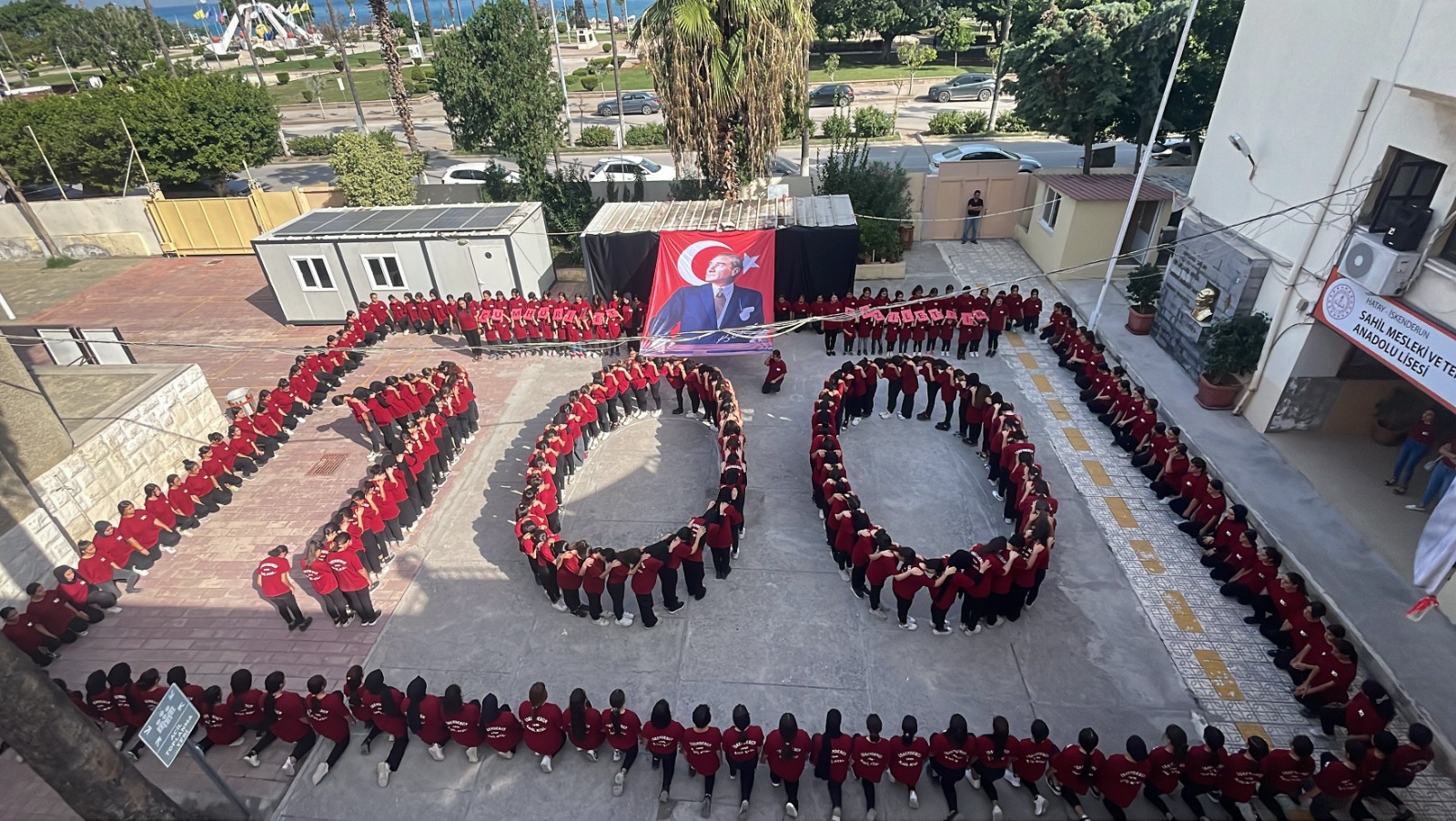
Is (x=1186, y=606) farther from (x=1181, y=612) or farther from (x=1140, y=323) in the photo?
(x=1140, y=323)

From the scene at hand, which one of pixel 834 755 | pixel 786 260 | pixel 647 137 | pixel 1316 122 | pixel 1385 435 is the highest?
pixel 1316 122

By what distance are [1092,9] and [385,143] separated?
18.8 m

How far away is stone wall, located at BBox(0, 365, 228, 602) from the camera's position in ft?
31.1

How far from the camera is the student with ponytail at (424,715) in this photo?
23.3 feet

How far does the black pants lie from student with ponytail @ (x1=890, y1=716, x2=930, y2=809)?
7464 mm

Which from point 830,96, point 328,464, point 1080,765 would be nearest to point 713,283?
point 328,464

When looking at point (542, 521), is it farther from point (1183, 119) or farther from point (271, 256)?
point (1183, 119)

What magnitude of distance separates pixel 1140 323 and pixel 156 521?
58.5 feet

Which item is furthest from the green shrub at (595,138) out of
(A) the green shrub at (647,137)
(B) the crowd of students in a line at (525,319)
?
(B) the crowd of students in a line at (525,319)

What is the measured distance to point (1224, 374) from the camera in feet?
39.7

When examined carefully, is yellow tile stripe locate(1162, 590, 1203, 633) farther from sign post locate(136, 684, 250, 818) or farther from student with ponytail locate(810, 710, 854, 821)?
sign post locate(136, 684, 250, 818)

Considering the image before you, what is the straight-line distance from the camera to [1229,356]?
11805 mm

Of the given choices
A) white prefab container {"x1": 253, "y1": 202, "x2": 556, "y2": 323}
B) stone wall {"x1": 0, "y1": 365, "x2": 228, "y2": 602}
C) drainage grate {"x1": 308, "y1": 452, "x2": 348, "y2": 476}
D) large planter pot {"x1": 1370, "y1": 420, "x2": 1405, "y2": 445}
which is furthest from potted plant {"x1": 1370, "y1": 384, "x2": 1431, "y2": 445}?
stone wall {"x1": 0, "y1": 365, "x2": 228, "y2": 602}

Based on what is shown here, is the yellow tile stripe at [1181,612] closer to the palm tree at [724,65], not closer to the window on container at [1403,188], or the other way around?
the window on container at [1403,188]
